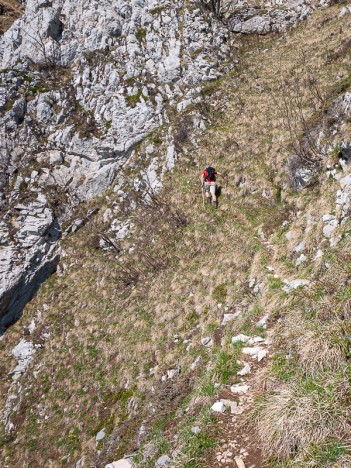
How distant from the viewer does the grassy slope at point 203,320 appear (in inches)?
193

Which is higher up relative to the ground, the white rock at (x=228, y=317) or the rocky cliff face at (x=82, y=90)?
the rocky cliff face at (x=82, y=90)

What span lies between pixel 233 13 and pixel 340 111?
2823cm

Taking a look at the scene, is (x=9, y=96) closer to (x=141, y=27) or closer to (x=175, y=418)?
(x=141, y=27)

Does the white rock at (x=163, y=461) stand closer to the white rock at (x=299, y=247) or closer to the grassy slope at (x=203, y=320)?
the grassy slope at (x=203, y=320)

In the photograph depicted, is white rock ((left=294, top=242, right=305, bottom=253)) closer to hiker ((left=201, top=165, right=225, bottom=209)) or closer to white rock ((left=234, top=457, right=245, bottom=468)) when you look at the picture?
white rock ((left=234, top=457, right=245, bottom=468))

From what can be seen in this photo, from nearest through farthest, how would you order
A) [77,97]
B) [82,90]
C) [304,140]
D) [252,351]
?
[252,351] → [304,140] → [77,97] → [82,90]

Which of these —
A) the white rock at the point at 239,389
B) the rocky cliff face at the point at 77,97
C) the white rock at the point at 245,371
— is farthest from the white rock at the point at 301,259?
the rocky cliff face at the point at 77,97

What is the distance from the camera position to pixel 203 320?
10.3m

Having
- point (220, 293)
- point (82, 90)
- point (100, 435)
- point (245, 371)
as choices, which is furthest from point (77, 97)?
point (245, 371)

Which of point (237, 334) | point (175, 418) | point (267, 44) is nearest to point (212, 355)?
point (237, 334)

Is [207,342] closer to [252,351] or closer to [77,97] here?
[252,351]

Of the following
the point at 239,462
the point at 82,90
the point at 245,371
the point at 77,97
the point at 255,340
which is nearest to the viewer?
the point at 239,462

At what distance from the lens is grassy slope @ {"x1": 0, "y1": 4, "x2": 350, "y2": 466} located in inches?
193

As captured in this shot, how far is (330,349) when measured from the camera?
481 centimetres
